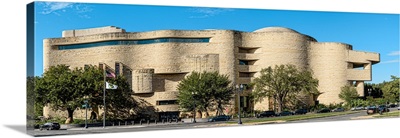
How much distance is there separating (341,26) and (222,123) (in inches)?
636

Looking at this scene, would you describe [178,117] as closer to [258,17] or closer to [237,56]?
[258,17]

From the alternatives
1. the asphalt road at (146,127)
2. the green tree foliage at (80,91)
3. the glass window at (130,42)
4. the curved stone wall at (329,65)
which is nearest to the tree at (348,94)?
the curved stone wall at (329,65)

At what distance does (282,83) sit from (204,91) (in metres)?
10.5

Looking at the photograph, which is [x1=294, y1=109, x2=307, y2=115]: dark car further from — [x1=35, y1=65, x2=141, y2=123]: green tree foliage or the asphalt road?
[x1=35, y1=65, x2=141, y2=123]: green tree foliage

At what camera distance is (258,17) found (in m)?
48.5

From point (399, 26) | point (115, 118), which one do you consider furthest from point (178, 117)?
point (399, 26)

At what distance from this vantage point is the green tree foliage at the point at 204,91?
51031 millimetres

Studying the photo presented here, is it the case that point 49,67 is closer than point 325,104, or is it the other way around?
point 49,67

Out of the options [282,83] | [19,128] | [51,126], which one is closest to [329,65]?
[282,83]

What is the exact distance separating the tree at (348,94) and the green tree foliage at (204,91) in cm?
1235

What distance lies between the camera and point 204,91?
53.9 m

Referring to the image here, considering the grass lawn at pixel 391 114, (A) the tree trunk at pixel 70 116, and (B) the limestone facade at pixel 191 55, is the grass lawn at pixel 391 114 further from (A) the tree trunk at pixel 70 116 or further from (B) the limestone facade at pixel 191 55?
(A) the tree trunk at pixel 70 116

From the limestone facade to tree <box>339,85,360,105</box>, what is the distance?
84 cm

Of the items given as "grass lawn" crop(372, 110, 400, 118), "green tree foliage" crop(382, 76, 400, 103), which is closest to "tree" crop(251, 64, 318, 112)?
"green tree foliage" crop(382, 76, 400, 103)
